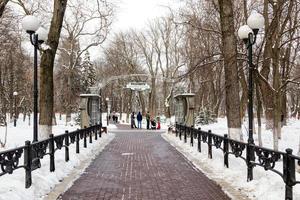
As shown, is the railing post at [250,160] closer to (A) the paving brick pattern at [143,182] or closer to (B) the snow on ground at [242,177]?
(B) the snow on ground at [242,177]

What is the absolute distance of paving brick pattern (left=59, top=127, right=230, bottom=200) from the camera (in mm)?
8320

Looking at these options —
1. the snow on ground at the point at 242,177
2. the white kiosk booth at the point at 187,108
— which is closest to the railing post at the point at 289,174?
the snow on ground at the point at 242,177

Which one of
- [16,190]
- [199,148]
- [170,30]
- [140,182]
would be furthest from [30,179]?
[170,30]

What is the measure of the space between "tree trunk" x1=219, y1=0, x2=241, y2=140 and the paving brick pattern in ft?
7.53

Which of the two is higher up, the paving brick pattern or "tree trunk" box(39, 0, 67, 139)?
"tree trunk" box(39, 0, 67, 139)

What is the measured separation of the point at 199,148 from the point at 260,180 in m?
7.21

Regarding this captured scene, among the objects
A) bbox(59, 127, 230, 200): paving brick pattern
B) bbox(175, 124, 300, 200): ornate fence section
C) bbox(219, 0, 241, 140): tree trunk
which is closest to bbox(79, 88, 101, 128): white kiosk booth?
bbox(59, 127, 230, 200): paving brick pattern

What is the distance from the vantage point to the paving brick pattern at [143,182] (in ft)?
27.3

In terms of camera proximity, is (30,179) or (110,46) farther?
(110,46)

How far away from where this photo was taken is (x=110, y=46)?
60.8 m

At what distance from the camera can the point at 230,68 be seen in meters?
15.1

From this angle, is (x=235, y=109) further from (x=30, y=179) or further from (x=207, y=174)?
(x=30, y=179)

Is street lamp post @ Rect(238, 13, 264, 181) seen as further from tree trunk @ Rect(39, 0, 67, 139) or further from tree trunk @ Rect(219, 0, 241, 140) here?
tree trunk @ Rect(39, 0, 67, 139)

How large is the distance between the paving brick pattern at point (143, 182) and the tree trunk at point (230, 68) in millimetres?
2295
